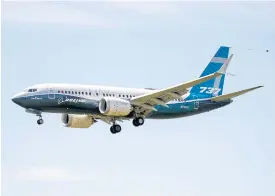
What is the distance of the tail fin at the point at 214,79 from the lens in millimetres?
112188

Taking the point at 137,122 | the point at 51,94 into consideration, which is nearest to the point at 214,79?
the point at 137,122

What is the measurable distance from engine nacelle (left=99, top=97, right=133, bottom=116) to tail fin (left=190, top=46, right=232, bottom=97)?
10.9 meters

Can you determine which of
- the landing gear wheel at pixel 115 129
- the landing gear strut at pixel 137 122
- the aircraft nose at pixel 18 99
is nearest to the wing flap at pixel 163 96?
the landing gear strut at pixel 137 122

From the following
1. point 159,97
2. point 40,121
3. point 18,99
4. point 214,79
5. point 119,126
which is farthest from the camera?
point 214,79

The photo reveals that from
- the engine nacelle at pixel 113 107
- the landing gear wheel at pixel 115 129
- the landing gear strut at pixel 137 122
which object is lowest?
the landing gear wheel at pixel 115 129

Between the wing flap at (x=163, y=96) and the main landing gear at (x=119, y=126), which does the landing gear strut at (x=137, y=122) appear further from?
the wing flap at (x=163, y=96)

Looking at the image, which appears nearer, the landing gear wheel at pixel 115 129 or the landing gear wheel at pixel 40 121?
the landing gear wheel at pixel 40 121

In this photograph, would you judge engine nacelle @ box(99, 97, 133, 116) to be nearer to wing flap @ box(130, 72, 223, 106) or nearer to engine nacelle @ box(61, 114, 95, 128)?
wing flap @ box(130, 72, 223, 106)

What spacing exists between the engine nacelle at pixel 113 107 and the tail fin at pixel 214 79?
1088 centimetres

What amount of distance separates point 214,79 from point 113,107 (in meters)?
16.6

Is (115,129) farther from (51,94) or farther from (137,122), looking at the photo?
(51,94)

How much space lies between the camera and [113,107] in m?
102

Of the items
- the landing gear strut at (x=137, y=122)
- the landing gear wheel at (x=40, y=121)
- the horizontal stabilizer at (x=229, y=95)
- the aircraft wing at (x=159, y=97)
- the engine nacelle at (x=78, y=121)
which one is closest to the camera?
the landing gear wheel at (x=40, y=121)

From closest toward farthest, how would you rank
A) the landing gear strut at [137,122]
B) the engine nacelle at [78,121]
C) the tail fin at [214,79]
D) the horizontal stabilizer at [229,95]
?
the horizontal stabilizer at [229,95], the landing gear strut at [137,122], the engine nacelle at [78,121], the tail fin at [214,79]
